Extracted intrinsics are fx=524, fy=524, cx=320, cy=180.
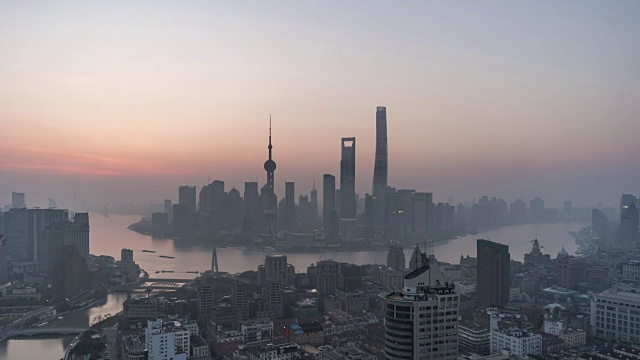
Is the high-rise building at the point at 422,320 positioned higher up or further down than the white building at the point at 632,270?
higher up

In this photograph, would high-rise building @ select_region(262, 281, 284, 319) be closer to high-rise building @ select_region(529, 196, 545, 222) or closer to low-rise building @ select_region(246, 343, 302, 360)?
low-rise building @ select_region(246, 343, 302, 360)

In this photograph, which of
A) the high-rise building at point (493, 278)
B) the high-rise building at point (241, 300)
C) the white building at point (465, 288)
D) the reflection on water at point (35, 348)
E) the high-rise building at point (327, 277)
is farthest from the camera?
the high-rise building at point (327, 277)

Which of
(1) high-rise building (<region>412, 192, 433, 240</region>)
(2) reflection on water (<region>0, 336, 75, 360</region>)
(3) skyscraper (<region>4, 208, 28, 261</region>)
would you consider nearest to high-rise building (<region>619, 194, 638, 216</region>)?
(1) high-rise building (<region>412, 192, 433, 240</region>)

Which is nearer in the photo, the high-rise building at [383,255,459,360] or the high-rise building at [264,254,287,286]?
the high-rise building at [383,255,459,360]

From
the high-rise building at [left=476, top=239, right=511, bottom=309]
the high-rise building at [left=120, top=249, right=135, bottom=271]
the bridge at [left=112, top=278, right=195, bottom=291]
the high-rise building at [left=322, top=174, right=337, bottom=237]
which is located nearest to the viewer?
the high-rise building at [left=476, top=239, right=511, bottom=309]

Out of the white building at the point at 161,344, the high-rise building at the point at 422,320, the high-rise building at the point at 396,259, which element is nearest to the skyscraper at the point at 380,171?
the high-rise building at the point at 396,259

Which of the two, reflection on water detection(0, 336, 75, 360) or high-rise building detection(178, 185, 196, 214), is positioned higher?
high-rise building detection(178, 185, 196, 214)

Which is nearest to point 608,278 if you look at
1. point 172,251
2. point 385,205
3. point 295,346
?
point 295,346

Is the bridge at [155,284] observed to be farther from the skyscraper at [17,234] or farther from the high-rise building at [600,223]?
the high-rise building at [600,223]
